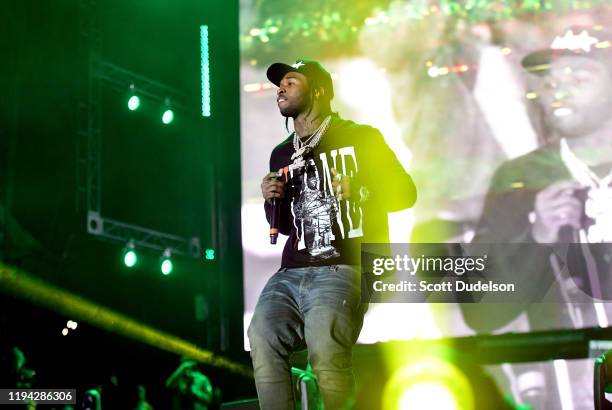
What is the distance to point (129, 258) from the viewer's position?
6383 millimetres

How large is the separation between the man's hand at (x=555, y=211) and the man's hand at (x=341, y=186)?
7.98 ft

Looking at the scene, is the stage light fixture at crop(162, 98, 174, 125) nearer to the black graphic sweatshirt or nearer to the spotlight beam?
the spotlight beam

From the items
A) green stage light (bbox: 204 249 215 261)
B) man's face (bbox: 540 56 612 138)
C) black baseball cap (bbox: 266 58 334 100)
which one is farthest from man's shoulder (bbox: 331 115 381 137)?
green stage light (bbox: 204 249 215 261)

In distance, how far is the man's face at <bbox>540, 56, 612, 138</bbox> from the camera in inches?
205

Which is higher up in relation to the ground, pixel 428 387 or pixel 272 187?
pixel 272 187

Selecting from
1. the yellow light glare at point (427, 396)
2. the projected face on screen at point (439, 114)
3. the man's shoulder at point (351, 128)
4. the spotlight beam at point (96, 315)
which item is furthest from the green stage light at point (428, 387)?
the man's shoulder at point (351, 128)

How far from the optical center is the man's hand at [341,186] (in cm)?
309

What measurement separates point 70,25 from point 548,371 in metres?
4.43

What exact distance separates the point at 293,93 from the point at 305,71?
0.40 ft

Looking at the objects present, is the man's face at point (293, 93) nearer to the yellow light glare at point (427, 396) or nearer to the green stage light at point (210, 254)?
the yellow light glare at point (427, 396)

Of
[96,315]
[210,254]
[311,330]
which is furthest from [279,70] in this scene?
[96,315]

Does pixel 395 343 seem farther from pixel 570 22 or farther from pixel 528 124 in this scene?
pixel 570 22

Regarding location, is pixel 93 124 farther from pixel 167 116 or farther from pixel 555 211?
pixel 555 211

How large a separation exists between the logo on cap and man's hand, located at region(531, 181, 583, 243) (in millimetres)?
927
